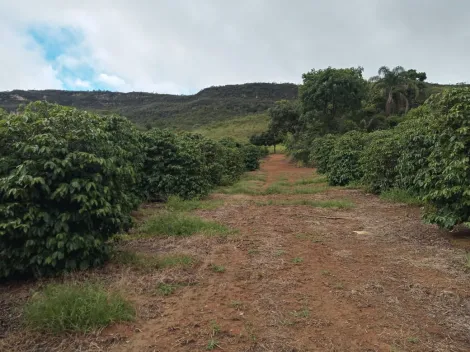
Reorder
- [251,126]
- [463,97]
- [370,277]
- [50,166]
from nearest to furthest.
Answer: [50,166] → [370,277] → [463,97] → [251,126]

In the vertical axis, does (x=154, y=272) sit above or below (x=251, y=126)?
below

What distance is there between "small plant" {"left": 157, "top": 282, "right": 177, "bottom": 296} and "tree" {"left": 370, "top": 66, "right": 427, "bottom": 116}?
109 ft

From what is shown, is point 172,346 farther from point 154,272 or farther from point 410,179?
point 410,179

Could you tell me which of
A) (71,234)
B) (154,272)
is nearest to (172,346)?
(154,272)

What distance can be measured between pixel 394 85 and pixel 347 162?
2230cm

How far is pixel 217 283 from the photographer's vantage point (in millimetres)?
4344

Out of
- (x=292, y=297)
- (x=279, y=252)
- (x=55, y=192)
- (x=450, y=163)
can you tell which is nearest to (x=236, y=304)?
(x=292, y=297)

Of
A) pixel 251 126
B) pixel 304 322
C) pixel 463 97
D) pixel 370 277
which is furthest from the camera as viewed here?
pixel 251 126

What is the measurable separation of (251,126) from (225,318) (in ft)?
167

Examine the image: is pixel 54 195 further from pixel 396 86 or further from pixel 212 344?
pixel 396 86

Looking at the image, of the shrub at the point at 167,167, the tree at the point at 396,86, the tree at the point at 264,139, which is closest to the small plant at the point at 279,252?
the shrub at the point at 167,167

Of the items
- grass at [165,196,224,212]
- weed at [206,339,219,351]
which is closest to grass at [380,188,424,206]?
grass at [165,196,224,212]

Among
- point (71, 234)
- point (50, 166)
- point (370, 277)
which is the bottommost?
point (370, 277)

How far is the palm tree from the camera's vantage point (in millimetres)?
32844
